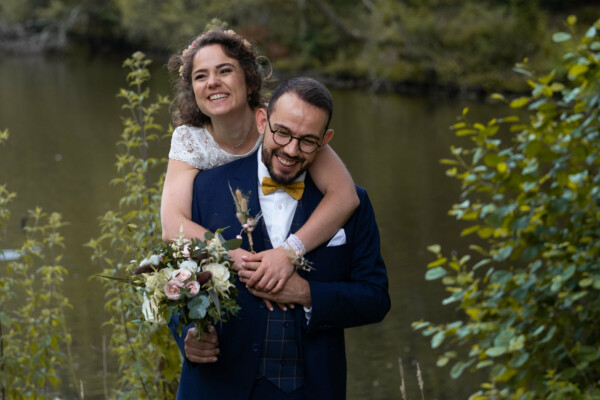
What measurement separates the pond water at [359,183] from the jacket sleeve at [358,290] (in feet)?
9.20

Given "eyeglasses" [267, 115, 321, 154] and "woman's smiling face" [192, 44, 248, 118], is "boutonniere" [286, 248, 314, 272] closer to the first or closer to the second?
"eyeglasses" [267, 115, 321, 154]

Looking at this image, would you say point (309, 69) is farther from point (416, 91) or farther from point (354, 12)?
point (416, 91)

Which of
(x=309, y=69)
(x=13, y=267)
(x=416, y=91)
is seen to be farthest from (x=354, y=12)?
(x=13, y=267)

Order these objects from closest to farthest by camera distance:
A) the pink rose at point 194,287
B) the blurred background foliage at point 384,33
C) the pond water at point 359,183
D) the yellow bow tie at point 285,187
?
the pink rose at point 194,287
the yellow bow tie at point 285,187
the pond water at point 359,183
the blurred background foliage at point 384,33

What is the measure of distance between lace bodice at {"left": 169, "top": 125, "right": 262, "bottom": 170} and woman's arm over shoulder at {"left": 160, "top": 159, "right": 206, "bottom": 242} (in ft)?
0.12

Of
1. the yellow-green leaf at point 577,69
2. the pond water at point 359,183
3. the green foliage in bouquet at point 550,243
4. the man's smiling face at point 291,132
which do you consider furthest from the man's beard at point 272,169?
the pond water at point 359,183

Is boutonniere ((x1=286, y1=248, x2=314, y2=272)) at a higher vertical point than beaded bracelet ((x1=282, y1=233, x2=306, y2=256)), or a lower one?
lower

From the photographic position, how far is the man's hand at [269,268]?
245 cm

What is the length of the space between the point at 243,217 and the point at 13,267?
2.08 meters

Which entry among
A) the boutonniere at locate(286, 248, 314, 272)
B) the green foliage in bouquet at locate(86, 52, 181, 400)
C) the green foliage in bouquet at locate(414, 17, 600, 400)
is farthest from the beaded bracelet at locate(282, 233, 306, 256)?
the green foliage in bouquet at locate(86, 52, 181, 400)

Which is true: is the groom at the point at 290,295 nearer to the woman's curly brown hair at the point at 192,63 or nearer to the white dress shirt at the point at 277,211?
the white dress shirt at the point at 277,211

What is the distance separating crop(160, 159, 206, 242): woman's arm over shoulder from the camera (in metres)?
2.59

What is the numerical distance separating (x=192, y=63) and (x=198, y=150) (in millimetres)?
268

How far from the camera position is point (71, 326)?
8.68 m
